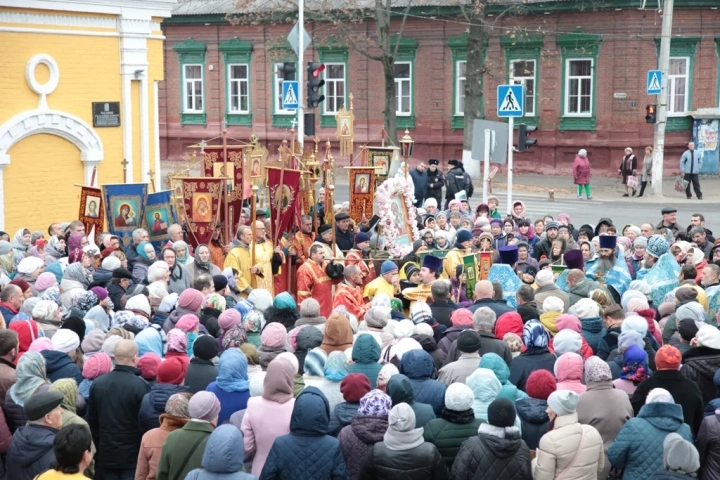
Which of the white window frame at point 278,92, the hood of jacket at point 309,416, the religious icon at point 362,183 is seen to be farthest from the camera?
the white window frame at point 278,92

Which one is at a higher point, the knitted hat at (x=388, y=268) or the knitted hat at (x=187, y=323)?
the knitted hat at (x=388, y=268)

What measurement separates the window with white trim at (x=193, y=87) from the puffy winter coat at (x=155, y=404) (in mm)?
33586

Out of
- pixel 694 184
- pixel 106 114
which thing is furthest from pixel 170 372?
pixel 694 184

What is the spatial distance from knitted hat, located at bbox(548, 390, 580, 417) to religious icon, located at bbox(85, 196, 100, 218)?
30.7ft

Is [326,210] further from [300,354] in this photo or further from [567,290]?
[300,354]

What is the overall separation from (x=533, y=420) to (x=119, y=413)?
290 centimetres

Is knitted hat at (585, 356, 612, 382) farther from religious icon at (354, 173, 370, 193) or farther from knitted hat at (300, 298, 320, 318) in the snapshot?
religious icon at (354, 173, 370, 193)

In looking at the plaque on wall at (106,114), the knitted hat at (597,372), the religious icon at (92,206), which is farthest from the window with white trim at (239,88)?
the knitted hat at (597,372)

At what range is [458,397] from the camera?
22.0 ft

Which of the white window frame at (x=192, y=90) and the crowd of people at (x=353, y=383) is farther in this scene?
the white window frame at (x=192, y=90)

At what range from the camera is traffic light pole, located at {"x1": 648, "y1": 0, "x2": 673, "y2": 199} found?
28.2 m

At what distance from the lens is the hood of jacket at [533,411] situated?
7.09 m

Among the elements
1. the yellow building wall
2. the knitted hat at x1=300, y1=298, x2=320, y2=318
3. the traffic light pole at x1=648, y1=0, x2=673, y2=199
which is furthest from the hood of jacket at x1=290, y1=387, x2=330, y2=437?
the traffic light pole at x1=648, y1=0, x2=673, y2=199

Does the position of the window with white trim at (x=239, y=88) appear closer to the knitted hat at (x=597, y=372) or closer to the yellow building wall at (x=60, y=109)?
the yellow building wall at (x=60, y=109)
